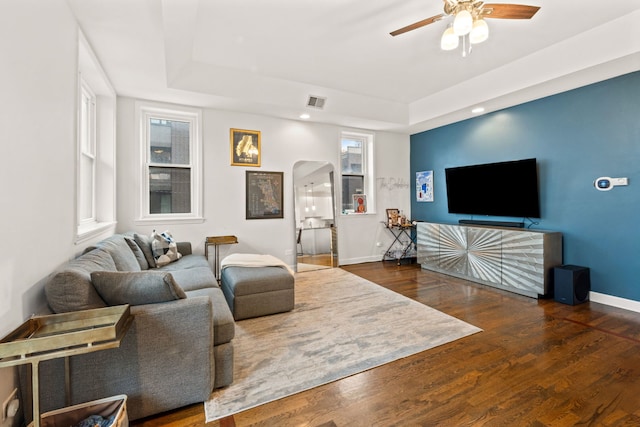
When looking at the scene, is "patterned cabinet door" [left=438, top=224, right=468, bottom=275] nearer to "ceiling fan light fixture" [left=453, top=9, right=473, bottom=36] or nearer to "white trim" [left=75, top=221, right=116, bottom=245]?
"ceiling fan light fixture" [left=453, top=9, right=473, bottom=36]

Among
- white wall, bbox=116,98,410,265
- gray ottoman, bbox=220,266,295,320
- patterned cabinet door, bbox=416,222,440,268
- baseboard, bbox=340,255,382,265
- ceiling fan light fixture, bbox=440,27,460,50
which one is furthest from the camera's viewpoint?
baseboard, bbox=340,255,382,265

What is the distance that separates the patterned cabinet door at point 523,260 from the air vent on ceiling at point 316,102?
327cm

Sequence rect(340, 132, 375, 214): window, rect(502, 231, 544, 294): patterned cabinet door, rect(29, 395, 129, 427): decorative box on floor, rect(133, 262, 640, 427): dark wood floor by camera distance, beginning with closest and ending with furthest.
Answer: rect(29, 395, 129, 427): decorative box on floor, rect(133, 262, 640, 427): dark wood floor, rect(502, 231, 544, 294): patterned cabinet door, rect(340, 132, 375, 214): window

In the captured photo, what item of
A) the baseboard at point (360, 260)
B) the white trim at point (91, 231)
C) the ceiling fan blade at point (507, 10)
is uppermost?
the ceiling fan blade at point (507, 10)

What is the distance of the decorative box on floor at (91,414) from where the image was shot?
1.33 meters

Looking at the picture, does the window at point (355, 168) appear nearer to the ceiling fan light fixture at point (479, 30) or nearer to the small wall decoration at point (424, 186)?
the small wall decoration at point (424, 186)

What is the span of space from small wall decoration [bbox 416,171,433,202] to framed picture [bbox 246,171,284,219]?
290cm

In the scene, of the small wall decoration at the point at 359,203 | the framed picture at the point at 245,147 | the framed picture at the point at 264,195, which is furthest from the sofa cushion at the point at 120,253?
the small wall decoration at the point at 359,203

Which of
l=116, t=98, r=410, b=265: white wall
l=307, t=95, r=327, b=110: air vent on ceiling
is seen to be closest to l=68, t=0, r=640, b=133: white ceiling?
l=307, t=95, r=327, b=110: air vent on ceiling

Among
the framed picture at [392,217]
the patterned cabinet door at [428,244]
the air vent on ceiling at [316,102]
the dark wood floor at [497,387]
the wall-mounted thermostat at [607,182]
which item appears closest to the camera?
the dark wood floor at [497,387]

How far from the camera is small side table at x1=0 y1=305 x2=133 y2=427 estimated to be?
111 cm

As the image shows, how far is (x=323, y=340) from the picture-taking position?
253 centimetres

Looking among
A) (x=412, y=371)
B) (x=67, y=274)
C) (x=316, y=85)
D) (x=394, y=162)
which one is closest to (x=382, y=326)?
(x=412, y=371)

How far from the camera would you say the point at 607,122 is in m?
3.36
